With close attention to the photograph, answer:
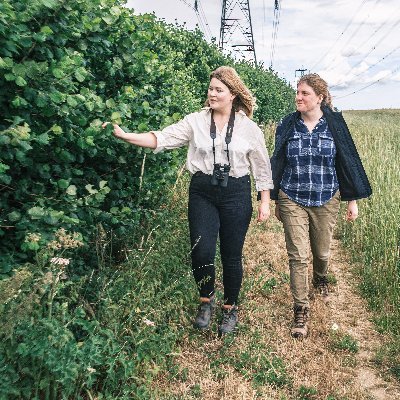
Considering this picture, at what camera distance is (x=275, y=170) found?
14.9 feet

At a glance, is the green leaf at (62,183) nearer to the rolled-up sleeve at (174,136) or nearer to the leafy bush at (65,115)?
the leafy bush at (65,115)

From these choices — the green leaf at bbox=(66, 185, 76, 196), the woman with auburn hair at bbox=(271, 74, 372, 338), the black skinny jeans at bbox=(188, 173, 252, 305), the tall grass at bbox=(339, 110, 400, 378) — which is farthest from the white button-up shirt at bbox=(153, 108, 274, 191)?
the tall grass at bbox=(339, 110, 400, 378)

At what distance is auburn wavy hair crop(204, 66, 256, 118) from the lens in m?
3.89

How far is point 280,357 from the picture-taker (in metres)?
4.05

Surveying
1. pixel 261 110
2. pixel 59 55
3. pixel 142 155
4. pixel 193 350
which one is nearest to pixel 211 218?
pixel 142 155

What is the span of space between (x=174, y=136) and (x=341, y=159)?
1.64 m

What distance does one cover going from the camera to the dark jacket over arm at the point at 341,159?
14.6 feet

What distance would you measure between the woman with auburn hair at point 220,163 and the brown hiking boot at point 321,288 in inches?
61.0

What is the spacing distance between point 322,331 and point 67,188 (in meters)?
→ 2.81

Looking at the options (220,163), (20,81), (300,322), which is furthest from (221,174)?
(20,81)

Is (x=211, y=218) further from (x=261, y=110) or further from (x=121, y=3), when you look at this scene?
(x=261, y=110)

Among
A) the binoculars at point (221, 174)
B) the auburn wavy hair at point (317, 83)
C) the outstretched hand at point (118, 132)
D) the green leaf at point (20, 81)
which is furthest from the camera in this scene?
the auburn wavy hair at point (317, 83)

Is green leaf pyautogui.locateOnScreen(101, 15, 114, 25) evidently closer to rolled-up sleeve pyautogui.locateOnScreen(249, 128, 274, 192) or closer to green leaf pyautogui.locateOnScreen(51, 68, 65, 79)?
green leaf pyautogui.locateOnScreen(51, 68, 65, 79)

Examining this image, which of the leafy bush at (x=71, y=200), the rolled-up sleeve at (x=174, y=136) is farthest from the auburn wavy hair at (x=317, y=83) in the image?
the leafy bush at (x=71, y=200)
